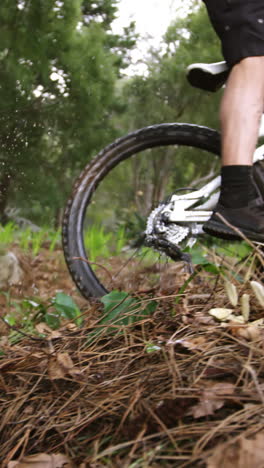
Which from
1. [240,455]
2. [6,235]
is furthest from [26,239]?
[240,455]

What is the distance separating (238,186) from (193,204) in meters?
0.47

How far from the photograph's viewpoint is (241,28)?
1714 mm

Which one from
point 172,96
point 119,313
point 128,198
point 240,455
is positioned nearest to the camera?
point 240,455

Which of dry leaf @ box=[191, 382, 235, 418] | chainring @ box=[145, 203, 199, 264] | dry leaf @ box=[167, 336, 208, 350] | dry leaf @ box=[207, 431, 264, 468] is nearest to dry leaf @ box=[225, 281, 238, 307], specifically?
dry leaf @ box=[167, 336, 208, 350]

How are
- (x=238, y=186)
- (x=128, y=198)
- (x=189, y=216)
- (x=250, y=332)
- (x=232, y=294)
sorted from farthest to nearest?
(x=128, y=198), (x=189, y=216), (x=238, y=186), (x=232, y=294), (x=250, y=332)

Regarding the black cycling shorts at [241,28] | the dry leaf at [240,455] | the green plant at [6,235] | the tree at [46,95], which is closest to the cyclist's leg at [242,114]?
the black cycling shorts at [241,28]

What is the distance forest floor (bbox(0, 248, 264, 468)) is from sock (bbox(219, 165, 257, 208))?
0.52 metres

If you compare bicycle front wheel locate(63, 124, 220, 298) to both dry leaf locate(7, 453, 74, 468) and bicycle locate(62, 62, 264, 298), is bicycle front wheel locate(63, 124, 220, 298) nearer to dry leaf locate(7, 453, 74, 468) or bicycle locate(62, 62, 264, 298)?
bicycle locate(62, 62, 264, 298)

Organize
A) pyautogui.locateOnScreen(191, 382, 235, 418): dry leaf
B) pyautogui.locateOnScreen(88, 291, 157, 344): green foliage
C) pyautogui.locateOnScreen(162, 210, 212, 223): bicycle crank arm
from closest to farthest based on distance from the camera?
pyautogui.locateOnScreen(191, 382, 235, 418): dry leaf, pyautogui.locateOnScreen(88, 291, 157, 344): green foliage, pyautogui.locateOnScreen(162, 210, 212, 223): bicycle crank arm

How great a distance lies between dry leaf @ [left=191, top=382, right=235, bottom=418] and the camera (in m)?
0.77

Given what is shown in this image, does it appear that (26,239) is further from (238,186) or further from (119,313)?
(119,313)

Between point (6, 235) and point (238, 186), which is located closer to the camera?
point (238, 186)

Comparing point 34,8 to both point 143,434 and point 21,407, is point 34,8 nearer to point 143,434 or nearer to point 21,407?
point 21,407

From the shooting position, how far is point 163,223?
212cm
